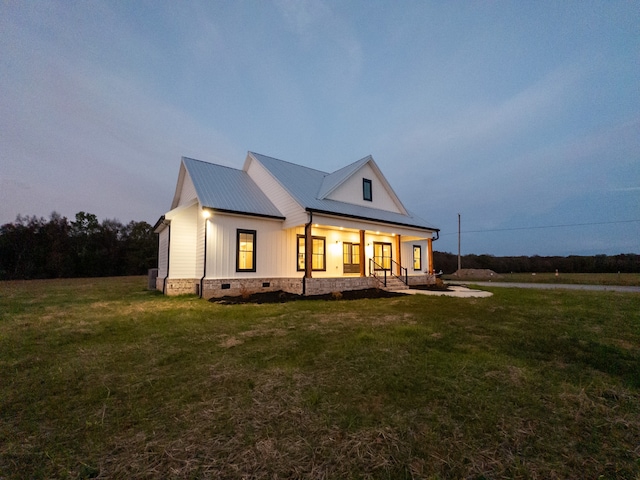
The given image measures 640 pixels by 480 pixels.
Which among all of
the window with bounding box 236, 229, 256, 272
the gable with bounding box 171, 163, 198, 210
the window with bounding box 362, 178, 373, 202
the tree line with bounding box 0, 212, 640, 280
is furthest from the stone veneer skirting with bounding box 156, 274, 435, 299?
the tree line with bounding box 0, 212, 640, 280

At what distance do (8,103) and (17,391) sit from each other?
2366 centimetres

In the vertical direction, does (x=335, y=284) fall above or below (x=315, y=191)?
below

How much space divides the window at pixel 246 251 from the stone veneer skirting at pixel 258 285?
61 centimetres

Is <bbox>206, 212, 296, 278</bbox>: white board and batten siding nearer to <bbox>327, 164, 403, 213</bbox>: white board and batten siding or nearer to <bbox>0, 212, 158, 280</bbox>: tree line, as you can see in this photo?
<bbox>327, 164, 403, 213</bbox>: white board and batten siding

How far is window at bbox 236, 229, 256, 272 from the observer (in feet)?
38.8

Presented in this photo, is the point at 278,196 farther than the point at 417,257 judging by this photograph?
No

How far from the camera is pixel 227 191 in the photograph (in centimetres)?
1309

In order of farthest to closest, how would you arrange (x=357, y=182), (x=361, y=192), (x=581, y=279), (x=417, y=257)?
(x=581, y=279)
(x=417, y=257)
(x=361, y=192)
(x=357, y=182)

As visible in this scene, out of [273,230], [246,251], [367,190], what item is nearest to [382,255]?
[367,190]

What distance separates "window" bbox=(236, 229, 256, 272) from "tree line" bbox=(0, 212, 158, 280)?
88.9ft

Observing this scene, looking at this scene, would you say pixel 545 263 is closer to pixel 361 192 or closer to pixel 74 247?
pixel 361 192

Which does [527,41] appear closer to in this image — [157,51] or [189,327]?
[157,51]

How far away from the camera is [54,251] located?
28.2m

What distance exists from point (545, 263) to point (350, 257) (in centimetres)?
3825
